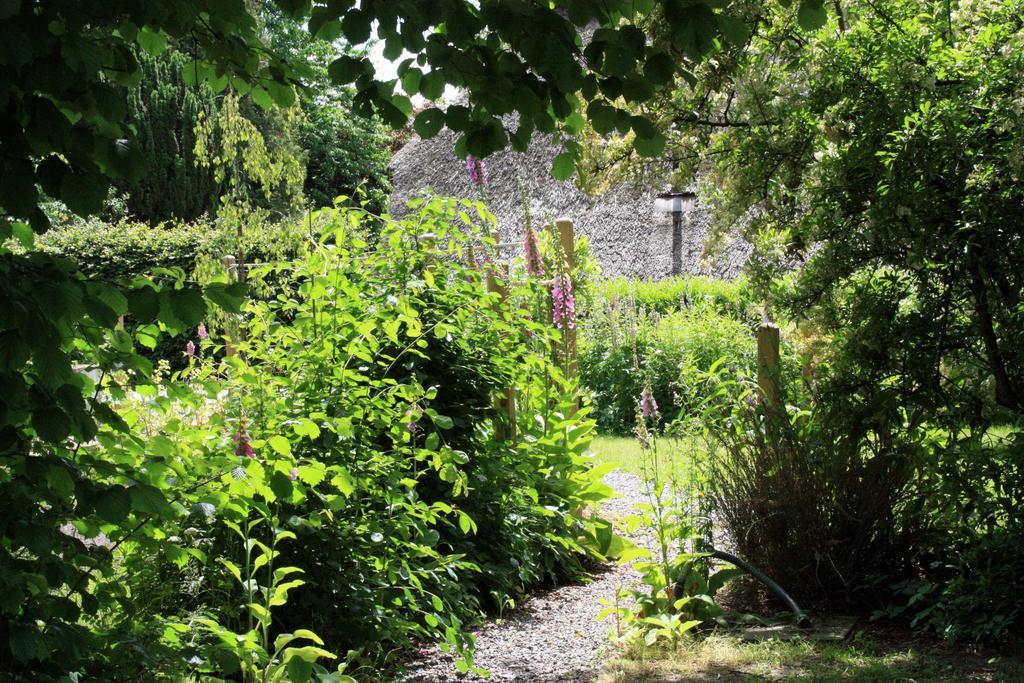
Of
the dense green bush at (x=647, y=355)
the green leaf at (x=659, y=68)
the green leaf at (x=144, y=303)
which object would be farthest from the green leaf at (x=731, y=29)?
the dense green bush at (x=647, y=355)

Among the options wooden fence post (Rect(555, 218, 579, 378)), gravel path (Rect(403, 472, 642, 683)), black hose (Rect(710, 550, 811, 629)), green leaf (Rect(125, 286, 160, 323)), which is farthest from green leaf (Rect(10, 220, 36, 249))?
wooden fence post (Rect(555, 218, 579, 378))

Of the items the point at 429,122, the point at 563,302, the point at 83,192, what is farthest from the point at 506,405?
the point at 83,192

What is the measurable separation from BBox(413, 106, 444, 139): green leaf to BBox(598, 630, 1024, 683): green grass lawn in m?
2.12

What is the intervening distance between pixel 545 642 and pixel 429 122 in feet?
7.69

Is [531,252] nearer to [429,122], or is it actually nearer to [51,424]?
[429,122]

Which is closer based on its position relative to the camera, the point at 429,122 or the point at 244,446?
the point at 244,446

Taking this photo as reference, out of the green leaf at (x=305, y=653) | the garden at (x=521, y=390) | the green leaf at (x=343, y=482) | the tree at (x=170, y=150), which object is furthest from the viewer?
the tree at (x=170, y=150)

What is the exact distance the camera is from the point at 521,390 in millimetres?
5594

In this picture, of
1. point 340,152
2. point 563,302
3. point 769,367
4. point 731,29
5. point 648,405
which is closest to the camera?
point 731,29

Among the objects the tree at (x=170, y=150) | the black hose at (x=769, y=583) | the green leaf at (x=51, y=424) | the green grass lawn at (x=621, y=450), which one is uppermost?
the tree at (x=170, y=150)

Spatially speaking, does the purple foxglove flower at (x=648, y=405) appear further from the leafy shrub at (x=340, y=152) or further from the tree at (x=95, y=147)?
the leafy shrub at (x=340, y=152)

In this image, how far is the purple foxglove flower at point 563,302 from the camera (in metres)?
5.66

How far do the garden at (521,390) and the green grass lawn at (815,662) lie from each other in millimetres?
22

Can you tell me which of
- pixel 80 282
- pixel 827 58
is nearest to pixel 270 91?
pixel 80 282
